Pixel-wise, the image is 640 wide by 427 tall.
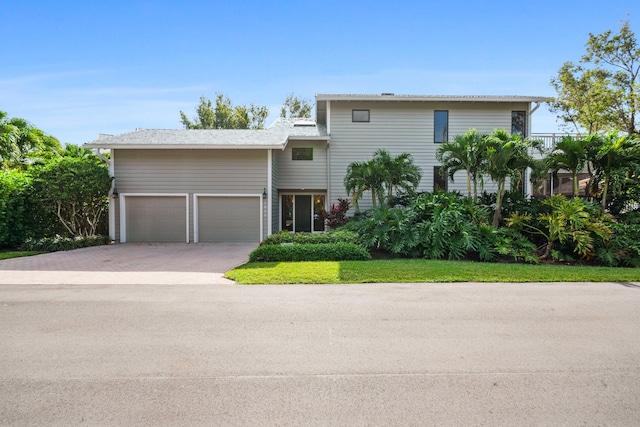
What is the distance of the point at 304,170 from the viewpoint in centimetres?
1689

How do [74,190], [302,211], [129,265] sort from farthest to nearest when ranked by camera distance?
1. [302,211]
2. [74,190]
3. [129,265]

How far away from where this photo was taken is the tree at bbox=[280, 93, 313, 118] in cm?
3600

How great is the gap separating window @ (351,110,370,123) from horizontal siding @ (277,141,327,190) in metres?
1.90

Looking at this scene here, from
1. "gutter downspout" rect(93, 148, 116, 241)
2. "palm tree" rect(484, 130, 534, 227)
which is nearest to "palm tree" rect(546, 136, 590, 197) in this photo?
"palm tree" rect(484, 130, 534, 227)

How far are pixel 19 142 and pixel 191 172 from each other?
28.4 feet

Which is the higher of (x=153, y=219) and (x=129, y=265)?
(x=153, y=219)

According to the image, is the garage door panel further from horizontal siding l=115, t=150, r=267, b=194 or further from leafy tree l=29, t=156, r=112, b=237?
leafy tree l=29, t=156, r=112, b=237

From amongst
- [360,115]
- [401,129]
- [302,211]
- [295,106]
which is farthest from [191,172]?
[295,106]

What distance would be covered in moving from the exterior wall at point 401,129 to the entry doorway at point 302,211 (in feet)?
3.73

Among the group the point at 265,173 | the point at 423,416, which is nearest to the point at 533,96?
the point at 265,173

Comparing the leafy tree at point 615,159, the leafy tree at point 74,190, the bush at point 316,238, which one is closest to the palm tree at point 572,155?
the leafy tree at point 615,159

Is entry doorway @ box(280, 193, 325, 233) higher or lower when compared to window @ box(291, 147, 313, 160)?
lower

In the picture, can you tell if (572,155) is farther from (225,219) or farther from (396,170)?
(225,219)

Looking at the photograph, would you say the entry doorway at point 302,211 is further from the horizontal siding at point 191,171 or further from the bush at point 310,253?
the bush at point 310,253
